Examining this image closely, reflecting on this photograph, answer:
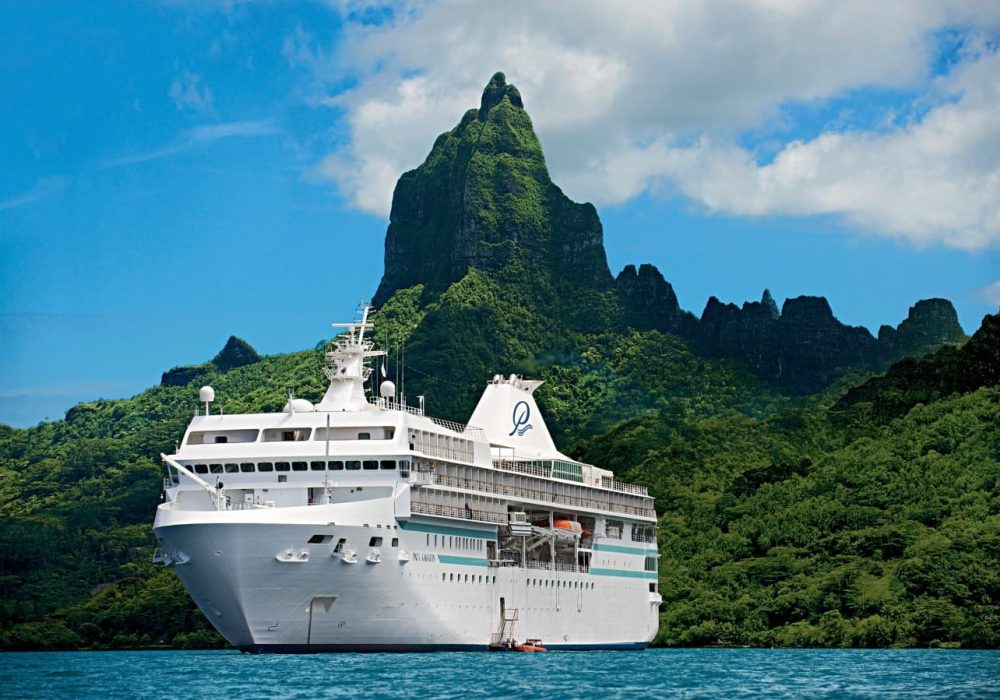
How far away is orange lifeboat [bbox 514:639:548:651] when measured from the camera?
194 ft

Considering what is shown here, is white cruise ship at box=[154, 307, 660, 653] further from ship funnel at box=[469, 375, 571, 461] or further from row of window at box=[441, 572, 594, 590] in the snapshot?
ship funnel at box=[469, 375, 571, 461]

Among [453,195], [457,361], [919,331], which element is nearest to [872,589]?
[457,361]

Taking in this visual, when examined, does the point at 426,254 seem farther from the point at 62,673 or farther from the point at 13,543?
the point at 62,673

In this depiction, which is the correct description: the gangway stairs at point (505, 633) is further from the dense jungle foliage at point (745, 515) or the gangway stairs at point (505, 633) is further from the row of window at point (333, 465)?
the dense jungle foliage at point (745, 515)

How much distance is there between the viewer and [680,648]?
267ft

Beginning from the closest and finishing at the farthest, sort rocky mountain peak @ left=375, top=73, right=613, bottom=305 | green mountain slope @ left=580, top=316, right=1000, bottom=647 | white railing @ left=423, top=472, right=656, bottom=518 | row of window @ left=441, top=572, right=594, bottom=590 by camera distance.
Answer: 1. row of window @ left=441, top=572, right=594, bottom=590
2. white railing @ left=423, top=472, right=656, bottom=518
3. green mountain slope @ left=580, top=316, right=1000, bottom=647
4. rocky mountain peak @ left=375, top=73, right=613, bottom=305

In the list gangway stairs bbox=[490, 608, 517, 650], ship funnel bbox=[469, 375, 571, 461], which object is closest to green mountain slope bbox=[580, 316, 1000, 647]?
ship funnel bbox=[469, 375, 571, 461]

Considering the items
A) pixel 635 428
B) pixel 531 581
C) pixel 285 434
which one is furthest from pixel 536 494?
pixel 635 428

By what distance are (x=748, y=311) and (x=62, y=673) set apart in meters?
126

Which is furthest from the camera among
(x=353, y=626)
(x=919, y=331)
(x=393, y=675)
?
(x=919, y=331)

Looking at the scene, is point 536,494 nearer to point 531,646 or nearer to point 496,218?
point 531,646

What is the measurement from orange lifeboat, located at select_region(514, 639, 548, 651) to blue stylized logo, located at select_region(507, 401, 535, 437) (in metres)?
11.0

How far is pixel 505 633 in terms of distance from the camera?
58.8 m

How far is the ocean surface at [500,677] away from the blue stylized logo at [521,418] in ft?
37.0
